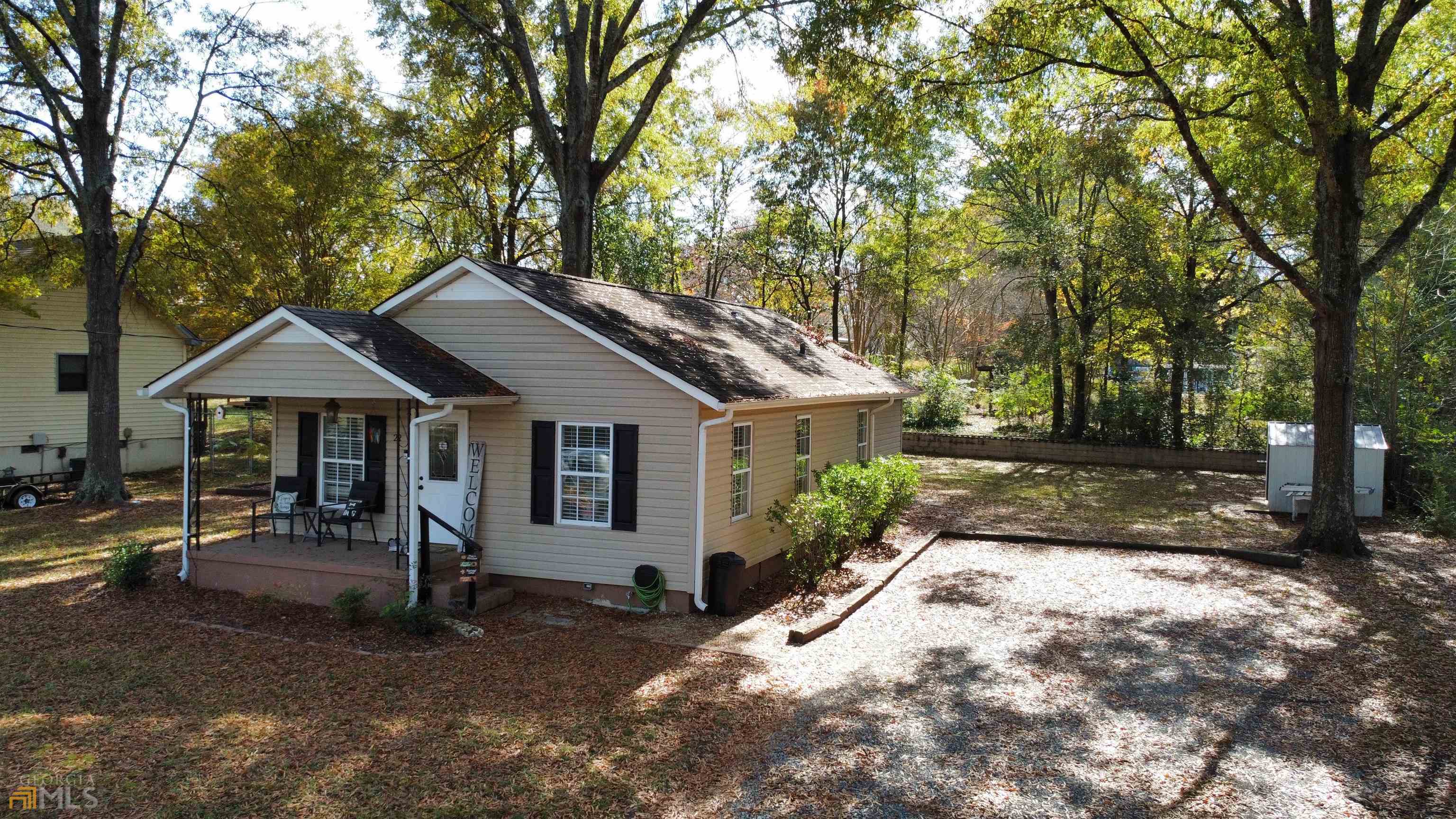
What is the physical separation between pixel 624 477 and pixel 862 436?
7.59 m

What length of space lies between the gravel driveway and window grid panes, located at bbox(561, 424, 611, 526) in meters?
3.08

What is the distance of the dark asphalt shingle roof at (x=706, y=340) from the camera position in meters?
9.93

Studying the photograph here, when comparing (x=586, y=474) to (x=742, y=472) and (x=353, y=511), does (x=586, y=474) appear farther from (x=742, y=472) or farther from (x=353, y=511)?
(x=353, y=511)

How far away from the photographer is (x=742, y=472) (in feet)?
35.3

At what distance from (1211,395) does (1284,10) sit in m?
14.9

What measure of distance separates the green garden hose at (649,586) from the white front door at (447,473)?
2415mm

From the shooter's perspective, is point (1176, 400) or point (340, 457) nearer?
point (340, 457)

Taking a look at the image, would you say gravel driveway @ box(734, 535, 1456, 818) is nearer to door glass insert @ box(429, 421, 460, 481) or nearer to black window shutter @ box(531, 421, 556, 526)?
black window shutter @ box(531, 421, 556, 526)

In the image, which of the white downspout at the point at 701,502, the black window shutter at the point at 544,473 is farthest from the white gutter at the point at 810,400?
the black window shutter at the point at 544,473

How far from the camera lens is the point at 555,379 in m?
10.1

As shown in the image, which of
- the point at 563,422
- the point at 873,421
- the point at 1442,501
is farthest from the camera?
the point at 873,421

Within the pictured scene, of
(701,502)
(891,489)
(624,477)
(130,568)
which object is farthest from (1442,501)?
(130,568)

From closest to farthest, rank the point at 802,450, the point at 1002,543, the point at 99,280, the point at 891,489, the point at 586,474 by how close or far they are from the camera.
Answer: the point at 586,474
the point at 802,450
the point at 891,489
the point at 1002,543
the point at 99,280

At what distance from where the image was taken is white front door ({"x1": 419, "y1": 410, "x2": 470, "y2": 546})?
33.5 ft
